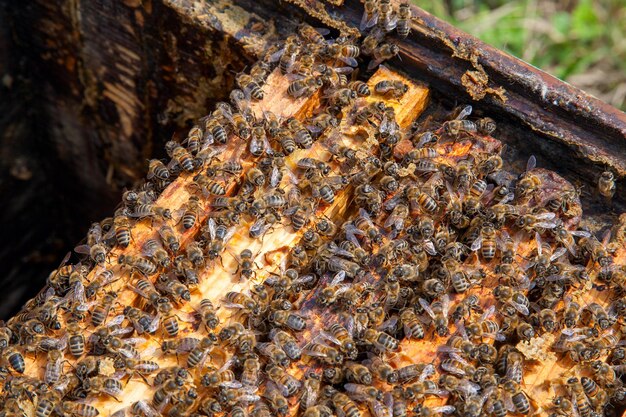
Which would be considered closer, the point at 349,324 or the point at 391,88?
the point at 349,324

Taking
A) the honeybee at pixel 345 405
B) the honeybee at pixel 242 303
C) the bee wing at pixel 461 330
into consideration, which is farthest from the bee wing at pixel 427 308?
the honeybee at pixel 242 303

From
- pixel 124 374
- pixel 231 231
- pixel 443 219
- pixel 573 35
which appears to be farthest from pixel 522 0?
pixel 124 374

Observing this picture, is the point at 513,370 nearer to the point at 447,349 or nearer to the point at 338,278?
the point at 447,349

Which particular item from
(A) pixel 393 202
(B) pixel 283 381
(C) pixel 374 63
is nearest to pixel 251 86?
(C) pixel 374 63

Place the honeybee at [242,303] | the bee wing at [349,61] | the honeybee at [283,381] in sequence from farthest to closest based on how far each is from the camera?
the bee wing at [349,61], the honeybee at [242,303], the honeybee at [283,381]

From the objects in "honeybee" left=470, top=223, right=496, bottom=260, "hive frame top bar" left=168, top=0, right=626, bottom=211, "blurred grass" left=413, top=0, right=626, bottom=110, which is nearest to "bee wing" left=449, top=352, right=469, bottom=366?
"honeybee" left=470, top=223, right=496, bottom=260

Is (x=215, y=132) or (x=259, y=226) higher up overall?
(x=215, y=132)

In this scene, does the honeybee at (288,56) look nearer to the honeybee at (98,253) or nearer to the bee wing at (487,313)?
the honeybee at (98,253)
